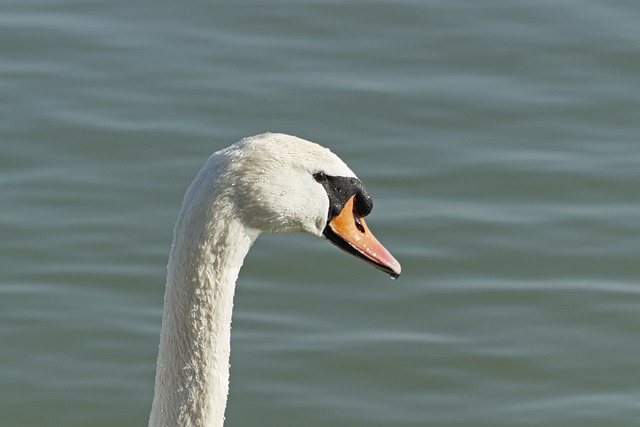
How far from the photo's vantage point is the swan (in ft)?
17.3

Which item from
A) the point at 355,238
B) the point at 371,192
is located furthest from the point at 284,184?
the point at 371,192

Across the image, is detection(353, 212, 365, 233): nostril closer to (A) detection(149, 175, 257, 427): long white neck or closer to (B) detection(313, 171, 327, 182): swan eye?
(B) detection(313, 171, 327, 182): swan eye

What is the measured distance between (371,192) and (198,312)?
4.50 m

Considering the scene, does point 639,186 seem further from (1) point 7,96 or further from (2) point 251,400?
(1) point 7,96

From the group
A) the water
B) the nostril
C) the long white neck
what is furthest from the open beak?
the water

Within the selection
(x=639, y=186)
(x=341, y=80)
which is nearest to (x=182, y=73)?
(x=341, y=80)

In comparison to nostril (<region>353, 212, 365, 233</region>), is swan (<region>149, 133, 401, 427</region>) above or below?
below

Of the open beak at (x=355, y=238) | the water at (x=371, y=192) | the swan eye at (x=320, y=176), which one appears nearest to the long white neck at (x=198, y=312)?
the swan eye at (x=320, y=176)

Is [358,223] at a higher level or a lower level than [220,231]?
higher

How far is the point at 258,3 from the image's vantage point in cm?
1256

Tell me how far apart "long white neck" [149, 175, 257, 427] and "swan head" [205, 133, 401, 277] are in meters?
0.07

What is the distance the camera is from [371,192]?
986cm

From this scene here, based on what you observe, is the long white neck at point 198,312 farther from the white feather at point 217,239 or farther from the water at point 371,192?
the water at point 371,192

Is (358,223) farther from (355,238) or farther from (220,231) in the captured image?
(220,231)
